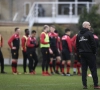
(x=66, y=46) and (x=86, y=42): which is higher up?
(x=86, y=42)

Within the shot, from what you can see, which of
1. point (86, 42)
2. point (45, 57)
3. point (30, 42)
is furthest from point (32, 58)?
point (86, 42)

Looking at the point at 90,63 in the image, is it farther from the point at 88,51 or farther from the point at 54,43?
the point at 54,43

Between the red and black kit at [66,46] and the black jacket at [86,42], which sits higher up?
the black jacket at [86,42]

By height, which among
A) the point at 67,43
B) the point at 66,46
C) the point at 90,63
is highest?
the point at 67,43

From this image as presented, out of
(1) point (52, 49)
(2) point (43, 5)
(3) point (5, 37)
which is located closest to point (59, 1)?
(2) point (43, 5)

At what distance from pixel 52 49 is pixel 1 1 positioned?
63.2 feet

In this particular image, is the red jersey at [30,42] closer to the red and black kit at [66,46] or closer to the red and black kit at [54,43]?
the red and black kit at [54,43]

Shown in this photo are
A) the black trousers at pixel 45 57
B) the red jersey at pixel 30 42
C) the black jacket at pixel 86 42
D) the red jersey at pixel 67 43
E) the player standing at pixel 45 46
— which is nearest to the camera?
the black jacket at pixel 86 42

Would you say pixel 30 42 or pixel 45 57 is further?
pixel 30 42

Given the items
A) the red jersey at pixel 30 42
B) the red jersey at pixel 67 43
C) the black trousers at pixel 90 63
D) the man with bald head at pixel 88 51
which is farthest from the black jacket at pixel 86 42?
the red jersey at pixel 30 42

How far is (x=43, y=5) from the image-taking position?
39.1 metres

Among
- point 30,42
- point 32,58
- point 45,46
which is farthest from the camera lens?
point 32,58

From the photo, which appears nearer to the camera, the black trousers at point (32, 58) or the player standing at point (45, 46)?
the player standing at point (45, 46)

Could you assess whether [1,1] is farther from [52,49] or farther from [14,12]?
[52,49]
